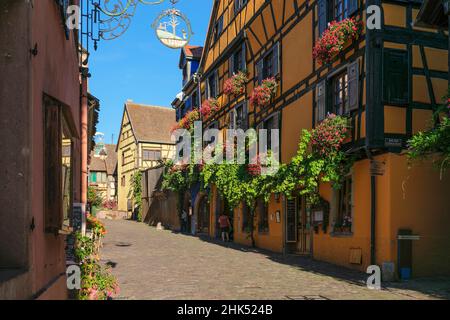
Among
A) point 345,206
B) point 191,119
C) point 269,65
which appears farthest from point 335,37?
point 191,119

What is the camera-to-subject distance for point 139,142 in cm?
4375

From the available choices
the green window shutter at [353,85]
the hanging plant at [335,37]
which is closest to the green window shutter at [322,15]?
the hanging plant at [335,37]

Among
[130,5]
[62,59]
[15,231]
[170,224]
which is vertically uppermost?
[130,5]

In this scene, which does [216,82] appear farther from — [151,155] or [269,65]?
[151,155]

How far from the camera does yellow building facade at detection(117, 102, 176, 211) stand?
145ft

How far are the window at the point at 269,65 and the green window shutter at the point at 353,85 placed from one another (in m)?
5.01

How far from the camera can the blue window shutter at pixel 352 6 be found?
1195 cm

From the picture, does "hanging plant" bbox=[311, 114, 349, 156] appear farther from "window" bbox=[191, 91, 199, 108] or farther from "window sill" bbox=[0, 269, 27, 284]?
Result: "window" bbox=[191, 91, 199, 108]

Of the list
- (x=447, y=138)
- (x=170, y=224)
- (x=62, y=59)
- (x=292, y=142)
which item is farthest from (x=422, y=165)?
(x=170, y=224)

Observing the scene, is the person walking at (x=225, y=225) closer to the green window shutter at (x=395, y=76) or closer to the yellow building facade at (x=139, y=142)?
the green window shutter at (x=395, y=76)

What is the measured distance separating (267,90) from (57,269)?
1212 cm

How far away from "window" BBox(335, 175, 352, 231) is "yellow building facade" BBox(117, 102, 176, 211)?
100 ft

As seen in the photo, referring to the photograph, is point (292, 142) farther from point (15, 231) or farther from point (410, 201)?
point (15, 231)

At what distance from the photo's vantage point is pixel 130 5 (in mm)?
8125
